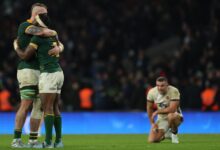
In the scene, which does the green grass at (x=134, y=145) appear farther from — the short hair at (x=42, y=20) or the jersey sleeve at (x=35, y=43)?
the short hair at (x=42, y=20)

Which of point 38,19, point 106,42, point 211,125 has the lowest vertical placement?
point 211,125

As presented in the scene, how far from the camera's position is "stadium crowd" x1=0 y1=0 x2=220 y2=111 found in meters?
24.0

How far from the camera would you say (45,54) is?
41.1ft

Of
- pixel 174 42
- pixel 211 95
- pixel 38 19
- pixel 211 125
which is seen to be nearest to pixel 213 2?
pixel 174 42

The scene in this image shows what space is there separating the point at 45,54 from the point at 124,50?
51.7 feet

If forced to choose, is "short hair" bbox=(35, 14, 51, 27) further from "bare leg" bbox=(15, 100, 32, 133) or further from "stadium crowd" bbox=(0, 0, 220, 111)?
"stadium crowd" bbox=(0, 0, 220, 111)

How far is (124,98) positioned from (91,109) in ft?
4.14

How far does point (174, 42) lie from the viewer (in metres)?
29.6

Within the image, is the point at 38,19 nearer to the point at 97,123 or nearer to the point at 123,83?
the point at 97,123

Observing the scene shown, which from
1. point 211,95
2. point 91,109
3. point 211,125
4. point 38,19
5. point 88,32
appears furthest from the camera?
point 88,32

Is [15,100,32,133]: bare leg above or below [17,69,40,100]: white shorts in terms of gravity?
below

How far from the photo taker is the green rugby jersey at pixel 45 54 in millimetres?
12508

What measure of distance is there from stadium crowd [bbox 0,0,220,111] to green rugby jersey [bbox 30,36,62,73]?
30.8ft

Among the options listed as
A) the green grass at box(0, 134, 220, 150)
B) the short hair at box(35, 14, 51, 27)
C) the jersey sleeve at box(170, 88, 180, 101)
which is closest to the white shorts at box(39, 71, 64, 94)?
the short hair at box(35, 14, 51, 27)
